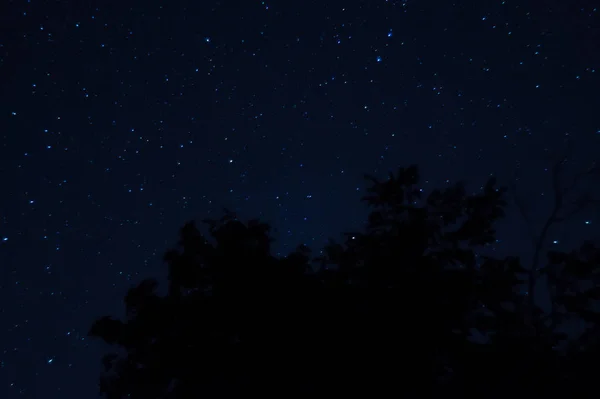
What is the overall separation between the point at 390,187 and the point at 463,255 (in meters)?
0.74

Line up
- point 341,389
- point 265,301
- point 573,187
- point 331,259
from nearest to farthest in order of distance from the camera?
point 341,389
point 265,301
point 331,259
point 573,187

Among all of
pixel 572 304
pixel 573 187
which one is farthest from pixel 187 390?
pixel 573 187

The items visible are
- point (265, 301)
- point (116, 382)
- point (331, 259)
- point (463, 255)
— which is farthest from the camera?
point (331, 259)

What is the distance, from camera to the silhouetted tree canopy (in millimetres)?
2184

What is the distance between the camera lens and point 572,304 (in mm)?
3258

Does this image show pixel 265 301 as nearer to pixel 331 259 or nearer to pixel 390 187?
pixel 331 259

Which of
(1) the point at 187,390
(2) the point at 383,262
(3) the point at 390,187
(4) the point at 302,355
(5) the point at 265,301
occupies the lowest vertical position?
(1) the point at 187,390

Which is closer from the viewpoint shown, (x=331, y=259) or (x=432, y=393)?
(x=432, y=393)

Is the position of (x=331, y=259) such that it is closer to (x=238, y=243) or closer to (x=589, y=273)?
(x=238, y=243)

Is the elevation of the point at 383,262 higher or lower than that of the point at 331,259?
lower

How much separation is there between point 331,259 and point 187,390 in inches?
56.0

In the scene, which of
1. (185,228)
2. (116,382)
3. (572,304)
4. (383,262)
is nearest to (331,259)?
(383,262)

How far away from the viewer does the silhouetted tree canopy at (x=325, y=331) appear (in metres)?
2.18

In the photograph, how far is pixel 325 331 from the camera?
7.55 ft
